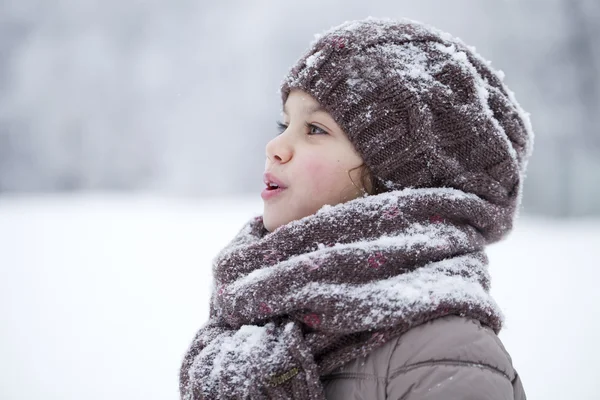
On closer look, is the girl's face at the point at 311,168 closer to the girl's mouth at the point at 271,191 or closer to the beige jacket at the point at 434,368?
the girl's mouth at the point at 271,191

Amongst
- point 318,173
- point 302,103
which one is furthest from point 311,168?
point 302,103

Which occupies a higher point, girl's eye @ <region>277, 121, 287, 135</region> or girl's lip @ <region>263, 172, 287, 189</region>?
girl's eye @ <region>277, 121, 287, 135</region>

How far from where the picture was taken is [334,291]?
54 cm

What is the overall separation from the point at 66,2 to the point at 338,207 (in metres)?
7.78

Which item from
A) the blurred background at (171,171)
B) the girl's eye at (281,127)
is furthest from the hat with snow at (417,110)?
the blurred background at (171,171)

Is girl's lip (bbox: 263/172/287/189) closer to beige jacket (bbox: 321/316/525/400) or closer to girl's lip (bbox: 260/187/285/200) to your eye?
girl's lip (bbox: 260/187/285/200)

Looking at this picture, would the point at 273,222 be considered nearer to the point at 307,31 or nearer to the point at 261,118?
the point at 261,118

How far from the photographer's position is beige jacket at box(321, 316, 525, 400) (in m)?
0.50

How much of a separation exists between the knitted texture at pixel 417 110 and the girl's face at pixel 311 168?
0.02 meters

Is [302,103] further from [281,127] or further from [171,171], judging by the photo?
[171,171]

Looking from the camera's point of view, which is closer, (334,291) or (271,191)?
(334,291)

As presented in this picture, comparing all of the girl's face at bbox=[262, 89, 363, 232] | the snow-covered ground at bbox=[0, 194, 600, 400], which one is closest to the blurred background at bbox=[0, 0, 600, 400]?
the snow-covered ground at bbox=[0, 194, 600, 400]

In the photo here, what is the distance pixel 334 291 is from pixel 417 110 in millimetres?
322

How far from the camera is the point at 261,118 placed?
643 centimetres
